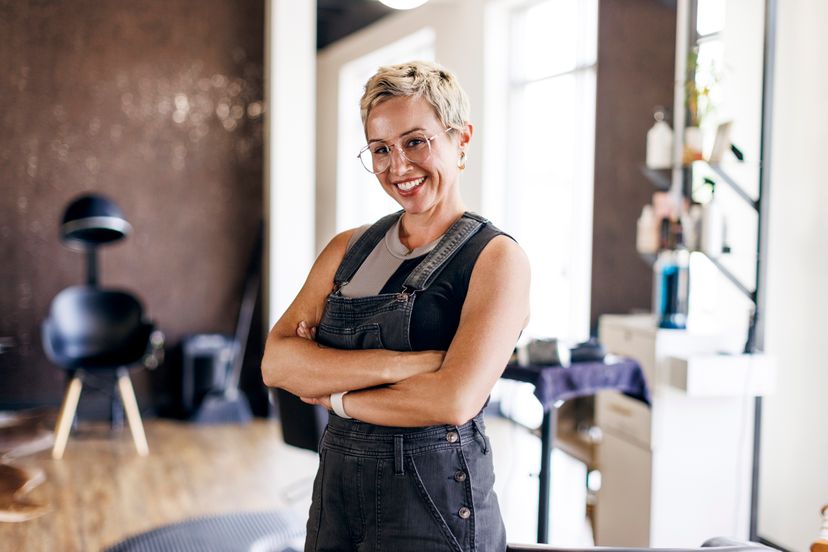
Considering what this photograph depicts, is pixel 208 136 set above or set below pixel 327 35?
below

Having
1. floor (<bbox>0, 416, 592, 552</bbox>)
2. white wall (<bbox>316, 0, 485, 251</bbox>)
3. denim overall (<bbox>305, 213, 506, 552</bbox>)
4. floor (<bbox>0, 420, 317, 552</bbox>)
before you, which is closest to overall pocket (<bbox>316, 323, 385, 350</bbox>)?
denim overall (<bbox>305, 213, 506, 552</bbox>)

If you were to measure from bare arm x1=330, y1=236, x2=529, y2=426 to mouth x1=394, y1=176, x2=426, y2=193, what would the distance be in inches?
7.3

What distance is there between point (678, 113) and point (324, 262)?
9.37 ft

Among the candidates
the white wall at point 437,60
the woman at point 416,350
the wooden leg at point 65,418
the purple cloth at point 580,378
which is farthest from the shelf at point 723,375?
the wooden leg at point 65,418

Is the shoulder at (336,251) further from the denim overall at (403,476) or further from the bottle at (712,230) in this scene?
the bottle at (712,230)

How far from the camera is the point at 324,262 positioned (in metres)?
1.69

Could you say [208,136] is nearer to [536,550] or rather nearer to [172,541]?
[172,541]

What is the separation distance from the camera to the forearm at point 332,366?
Result: 1.46 m

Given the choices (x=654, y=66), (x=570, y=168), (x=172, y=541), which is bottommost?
(x=172, y=541)

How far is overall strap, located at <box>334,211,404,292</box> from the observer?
1612 mm

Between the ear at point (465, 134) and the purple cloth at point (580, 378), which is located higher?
the ear at point (465, 134)

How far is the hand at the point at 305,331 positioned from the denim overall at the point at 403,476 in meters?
0.17

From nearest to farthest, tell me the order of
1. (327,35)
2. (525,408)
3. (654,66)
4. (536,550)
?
(536,550) < (654,66) < (525,408) < (327,35)

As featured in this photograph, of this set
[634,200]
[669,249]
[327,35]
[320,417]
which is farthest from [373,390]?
[327,35]
